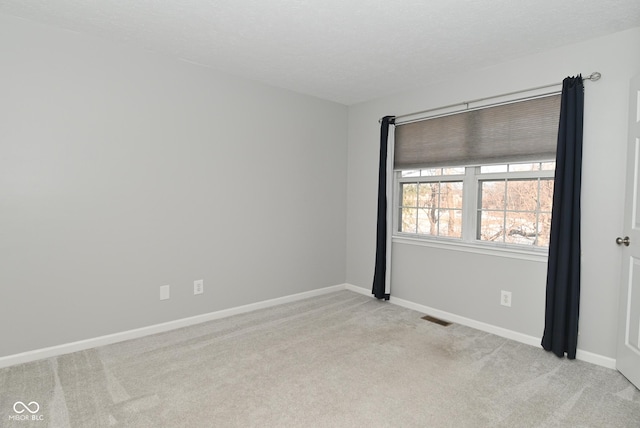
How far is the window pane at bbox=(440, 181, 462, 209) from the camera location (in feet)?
12.3

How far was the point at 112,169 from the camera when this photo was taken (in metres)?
2.97

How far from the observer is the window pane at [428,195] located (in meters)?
3.96

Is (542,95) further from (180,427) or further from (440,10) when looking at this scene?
(180,427)

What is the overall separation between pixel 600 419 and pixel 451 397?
807 millimetres

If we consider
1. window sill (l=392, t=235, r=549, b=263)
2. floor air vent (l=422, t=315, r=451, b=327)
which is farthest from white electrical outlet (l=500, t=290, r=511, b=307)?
floor air vent (l=422, t=315, r=451, b=327)

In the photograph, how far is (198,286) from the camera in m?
3.50

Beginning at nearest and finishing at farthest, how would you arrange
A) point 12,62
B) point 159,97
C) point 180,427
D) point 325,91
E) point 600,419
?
1. point 180,427
2. point 600,419
3. point 12,62
4. point 159,97
5. point 325,91

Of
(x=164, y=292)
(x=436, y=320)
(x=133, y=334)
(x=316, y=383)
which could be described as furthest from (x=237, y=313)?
(x=436, y=320)

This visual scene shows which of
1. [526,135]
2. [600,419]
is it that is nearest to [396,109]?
[526,135]

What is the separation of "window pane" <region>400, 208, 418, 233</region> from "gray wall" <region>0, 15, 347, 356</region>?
3.83 feet

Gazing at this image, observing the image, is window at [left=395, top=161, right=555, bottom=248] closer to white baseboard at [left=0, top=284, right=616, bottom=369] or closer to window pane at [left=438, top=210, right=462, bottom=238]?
window pane at [left=438, top=210, right=462, bottom=238]

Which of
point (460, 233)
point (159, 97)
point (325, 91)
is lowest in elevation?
point (460, 233)
